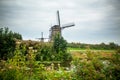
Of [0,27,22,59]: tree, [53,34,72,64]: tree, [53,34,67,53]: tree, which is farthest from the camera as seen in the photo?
[53,34,67,53]: tree

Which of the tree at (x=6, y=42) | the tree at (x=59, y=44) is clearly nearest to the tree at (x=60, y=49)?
the tree at (x=59, y=44)

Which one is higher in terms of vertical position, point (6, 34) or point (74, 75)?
point (6, 34)

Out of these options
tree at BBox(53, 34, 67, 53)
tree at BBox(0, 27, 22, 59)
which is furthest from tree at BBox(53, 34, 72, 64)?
tree at BBox(0, 27, 22, 59)

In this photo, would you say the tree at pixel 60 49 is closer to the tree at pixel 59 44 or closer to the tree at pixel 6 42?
the tree at pixel 59 44

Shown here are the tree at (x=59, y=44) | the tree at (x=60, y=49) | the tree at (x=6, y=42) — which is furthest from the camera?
the tree at (x=59, y=44)

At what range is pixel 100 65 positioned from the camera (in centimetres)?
1048

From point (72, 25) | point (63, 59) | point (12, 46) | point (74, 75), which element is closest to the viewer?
point (74, 75)

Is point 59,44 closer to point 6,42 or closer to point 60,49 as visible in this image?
point 60,49

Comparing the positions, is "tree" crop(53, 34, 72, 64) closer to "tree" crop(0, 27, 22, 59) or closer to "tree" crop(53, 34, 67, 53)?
"tree" crop(53, 34, 67, 53)

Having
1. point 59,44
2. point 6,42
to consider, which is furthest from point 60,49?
point 6,42

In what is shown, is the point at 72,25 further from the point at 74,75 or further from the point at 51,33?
the point at 74,75

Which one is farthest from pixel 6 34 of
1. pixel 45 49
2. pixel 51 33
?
pixel 51 33

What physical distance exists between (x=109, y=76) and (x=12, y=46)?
68.9ft

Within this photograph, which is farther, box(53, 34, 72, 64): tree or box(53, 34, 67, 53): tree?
box(53, 34, 67, 53): tree
